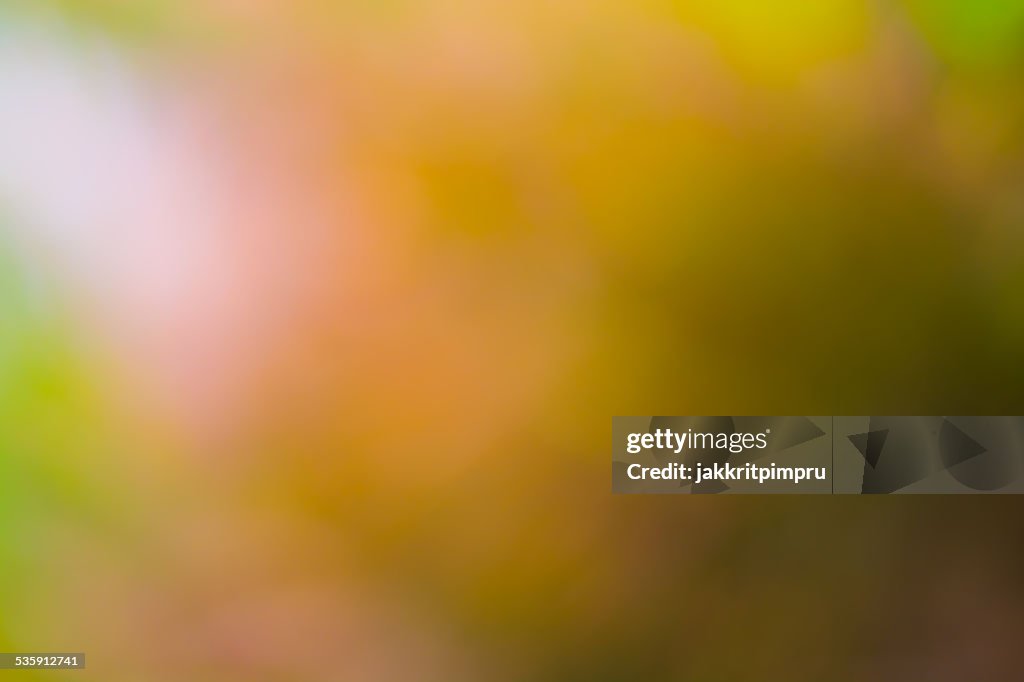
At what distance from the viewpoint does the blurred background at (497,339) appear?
1.11 meters

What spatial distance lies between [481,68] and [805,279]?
2.26 ft

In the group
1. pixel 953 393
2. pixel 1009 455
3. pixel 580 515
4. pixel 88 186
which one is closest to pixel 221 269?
pixel 88 186

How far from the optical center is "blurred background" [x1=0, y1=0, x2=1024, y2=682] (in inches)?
43.7

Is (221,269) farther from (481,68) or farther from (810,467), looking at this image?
(810,467)
